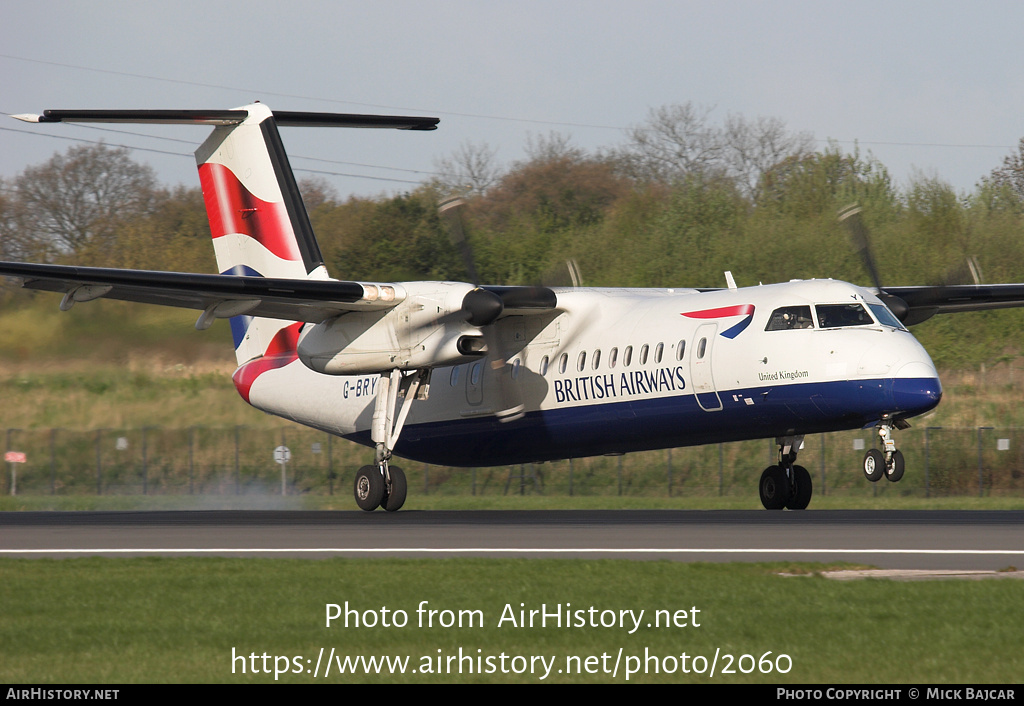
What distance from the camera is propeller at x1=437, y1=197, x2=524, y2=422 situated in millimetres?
21188

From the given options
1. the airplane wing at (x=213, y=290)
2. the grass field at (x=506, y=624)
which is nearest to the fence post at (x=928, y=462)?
the airplane wing at (x=213, y=290)

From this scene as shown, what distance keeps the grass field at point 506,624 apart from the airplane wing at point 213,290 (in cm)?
776

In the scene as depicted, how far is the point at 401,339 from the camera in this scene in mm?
21812

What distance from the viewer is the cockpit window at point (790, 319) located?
19531 millimetres

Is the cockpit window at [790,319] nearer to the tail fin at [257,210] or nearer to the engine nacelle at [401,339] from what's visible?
the engine nacelle at [401,339]

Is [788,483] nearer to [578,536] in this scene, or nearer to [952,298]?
[952,298]

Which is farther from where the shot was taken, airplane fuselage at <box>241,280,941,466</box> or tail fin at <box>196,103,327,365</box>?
tail fin at <box>196,103,327,365</box>

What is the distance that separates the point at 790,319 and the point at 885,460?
8.77 ft

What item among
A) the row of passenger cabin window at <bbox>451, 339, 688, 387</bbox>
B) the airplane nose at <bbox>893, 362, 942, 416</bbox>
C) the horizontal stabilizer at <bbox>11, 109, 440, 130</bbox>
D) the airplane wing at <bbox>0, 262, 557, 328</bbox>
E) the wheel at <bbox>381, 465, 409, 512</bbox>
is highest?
the horizontal stabilizer at <bbox>11, 109, 440, 130</bbox>

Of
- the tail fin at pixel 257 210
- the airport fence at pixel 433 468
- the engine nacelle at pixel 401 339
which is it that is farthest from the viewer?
the airport fence at pixel 433 468

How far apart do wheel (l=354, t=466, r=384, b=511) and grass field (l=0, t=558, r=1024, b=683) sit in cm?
995

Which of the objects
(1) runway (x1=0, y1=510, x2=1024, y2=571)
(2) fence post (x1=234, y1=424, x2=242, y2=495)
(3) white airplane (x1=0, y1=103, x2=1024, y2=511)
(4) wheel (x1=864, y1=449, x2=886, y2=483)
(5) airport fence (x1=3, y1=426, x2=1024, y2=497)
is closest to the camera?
(1) runway (x1=0, y1=510, x2=1024, y2=571)

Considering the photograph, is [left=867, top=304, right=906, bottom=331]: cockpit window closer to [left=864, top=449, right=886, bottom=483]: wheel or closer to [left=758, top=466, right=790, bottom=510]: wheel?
[left=864, top=449, right=886, bottom=483]: wheel

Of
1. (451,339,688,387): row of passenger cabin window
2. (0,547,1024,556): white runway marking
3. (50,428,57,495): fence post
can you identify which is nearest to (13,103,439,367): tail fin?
(451,339,688,387): row of passenger cabin window
